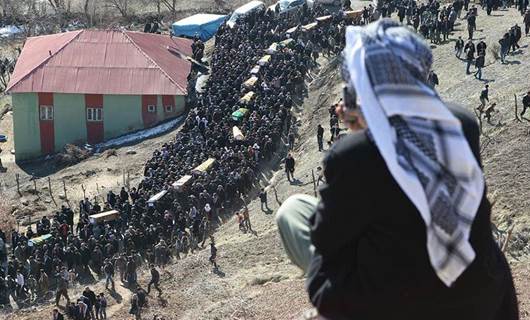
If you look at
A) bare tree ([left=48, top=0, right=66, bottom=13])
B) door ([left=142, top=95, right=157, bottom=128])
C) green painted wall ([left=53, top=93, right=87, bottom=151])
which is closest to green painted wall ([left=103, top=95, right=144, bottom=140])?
door ([left=142, top=95, right=157, bottom=128])

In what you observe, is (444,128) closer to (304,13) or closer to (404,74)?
(404,74)

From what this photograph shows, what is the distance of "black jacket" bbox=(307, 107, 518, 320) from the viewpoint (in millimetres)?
2770

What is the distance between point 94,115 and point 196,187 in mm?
16589

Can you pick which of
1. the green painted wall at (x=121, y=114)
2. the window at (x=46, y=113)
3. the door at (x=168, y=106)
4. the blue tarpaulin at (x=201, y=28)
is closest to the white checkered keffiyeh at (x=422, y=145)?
the door at (x=168, y=106)

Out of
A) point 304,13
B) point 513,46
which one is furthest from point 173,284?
point 304,13

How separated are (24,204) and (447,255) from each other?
111ft

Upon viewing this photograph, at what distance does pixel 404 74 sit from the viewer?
111 inches

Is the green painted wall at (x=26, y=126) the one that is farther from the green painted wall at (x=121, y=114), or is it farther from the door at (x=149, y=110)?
the door at (x=149, y=110)

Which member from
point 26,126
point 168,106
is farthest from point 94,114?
point 168,106

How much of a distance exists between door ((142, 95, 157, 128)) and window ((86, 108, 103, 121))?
230cm

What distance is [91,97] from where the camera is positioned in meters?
42.5

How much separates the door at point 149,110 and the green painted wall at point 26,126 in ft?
18.5

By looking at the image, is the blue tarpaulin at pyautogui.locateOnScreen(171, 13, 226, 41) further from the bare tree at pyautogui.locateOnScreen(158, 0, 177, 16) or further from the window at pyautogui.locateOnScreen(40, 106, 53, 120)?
the window at pyautogui.locateOnScreen(40, 106, 53, 120)

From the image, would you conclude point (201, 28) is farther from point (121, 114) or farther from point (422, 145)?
point (422, 145)
